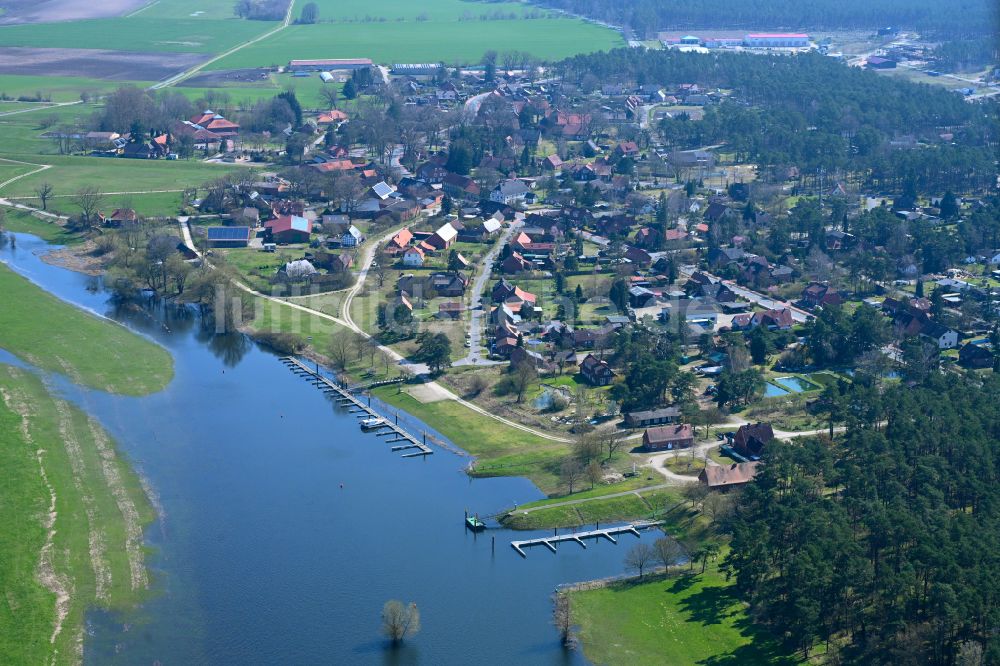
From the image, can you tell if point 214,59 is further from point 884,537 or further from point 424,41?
point 884,537

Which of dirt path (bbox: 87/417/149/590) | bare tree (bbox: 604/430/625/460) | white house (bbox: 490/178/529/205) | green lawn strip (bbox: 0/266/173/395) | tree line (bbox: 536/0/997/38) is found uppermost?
tree line (bbox: 536/0/997/38)

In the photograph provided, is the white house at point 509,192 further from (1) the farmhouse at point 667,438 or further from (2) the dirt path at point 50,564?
(2) the dirt path at point 50,564

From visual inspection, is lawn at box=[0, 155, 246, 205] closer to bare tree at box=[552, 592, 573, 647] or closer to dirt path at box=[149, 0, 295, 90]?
dirt path at box=[149, 0, 295, 90]

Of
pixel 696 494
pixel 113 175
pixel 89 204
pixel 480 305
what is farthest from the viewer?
pixel 113 175

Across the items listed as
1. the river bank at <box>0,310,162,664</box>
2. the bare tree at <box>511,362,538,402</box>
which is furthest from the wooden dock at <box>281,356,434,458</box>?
the river bank at <box>0,310,162,664</box>

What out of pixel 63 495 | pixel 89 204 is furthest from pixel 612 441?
pixel 89 204

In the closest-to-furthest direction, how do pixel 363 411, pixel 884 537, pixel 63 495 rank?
pixel 884 537 < pixel 63 495 < pixel 363 411

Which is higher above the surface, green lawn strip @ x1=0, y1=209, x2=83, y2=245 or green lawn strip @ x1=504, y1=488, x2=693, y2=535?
green lawn strip @ x1=0, y1=209, x2=83, y2=245
